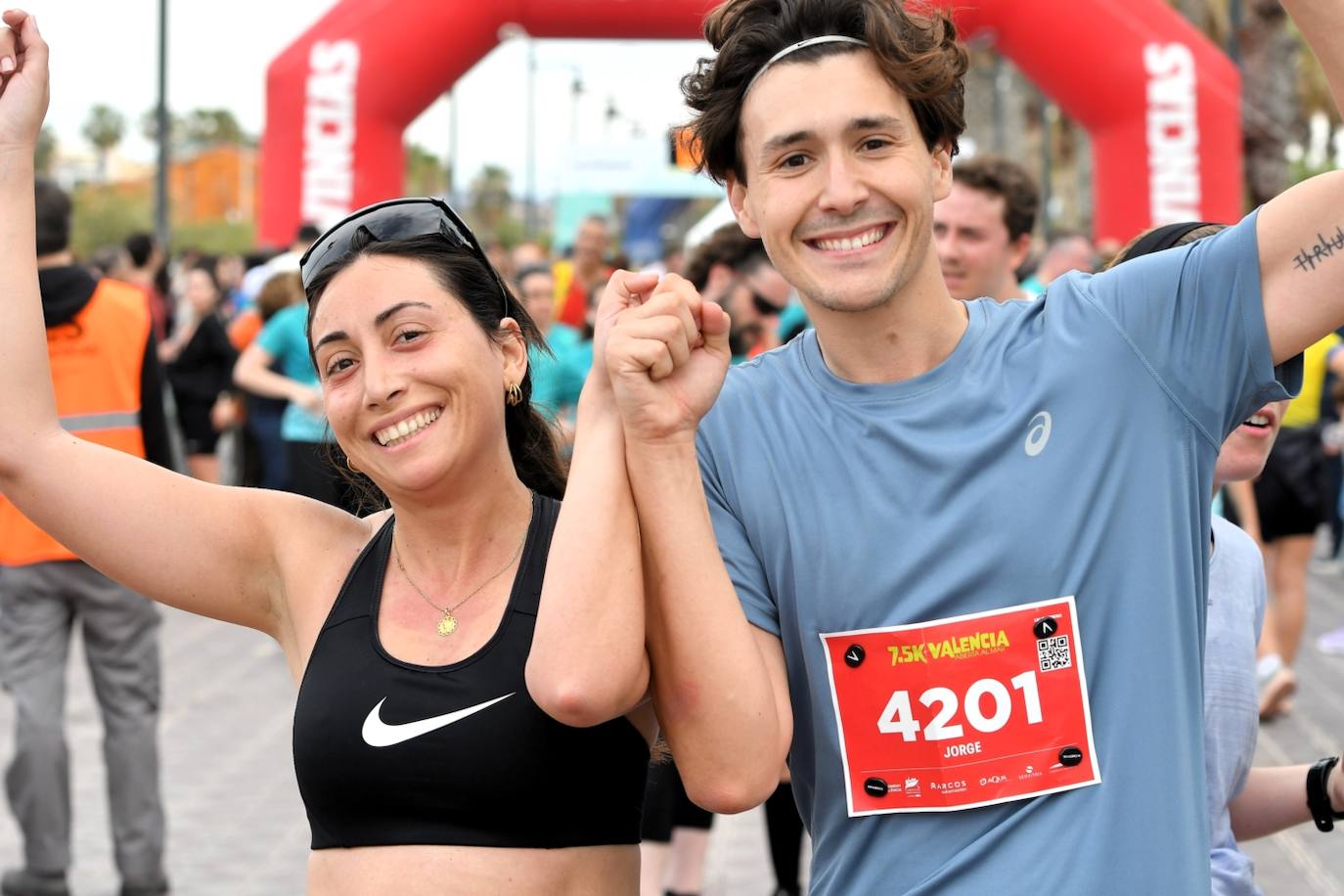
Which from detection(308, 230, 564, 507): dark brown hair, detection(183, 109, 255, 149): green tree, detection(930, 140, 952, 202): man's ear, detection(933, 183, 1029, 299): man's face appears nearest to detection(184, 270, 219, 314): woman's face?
detection(933, 183, 1029, 299): man's face

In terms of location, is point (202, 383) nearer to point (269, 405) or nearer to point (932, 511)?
point (269, 405)

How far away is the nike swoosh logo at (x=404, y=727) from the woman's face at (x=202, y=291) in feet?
35.9

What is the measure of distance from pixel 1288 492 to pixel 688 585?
22.7ft

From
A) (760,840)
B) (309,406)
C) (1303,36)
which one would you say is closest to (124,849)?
(760,840)

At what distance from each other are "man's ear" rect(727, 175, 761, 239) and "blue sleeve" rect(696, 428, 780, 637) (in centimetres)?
37

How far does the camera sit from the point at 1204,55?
43.0ft

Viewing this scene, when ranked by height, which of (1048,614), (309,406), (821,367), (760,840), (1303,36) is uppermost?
(1303,36)

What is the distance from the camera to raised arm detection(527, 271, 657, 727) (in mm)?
2059

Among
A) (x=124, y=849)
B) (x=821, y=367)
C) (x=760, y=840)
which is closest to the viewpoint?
(x=821, y=367)

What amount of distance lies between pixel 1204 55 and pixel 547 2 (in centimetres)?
496

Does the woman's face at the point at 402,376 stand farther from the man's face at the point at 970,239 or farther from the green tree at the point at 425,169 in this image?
the green tree at the point at 425,169

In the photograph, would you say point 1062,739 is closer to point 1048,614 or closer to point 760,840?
point 1048,614

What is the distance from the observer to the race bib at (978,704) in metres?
2.10

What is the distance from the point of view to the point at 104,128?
94.9 m
